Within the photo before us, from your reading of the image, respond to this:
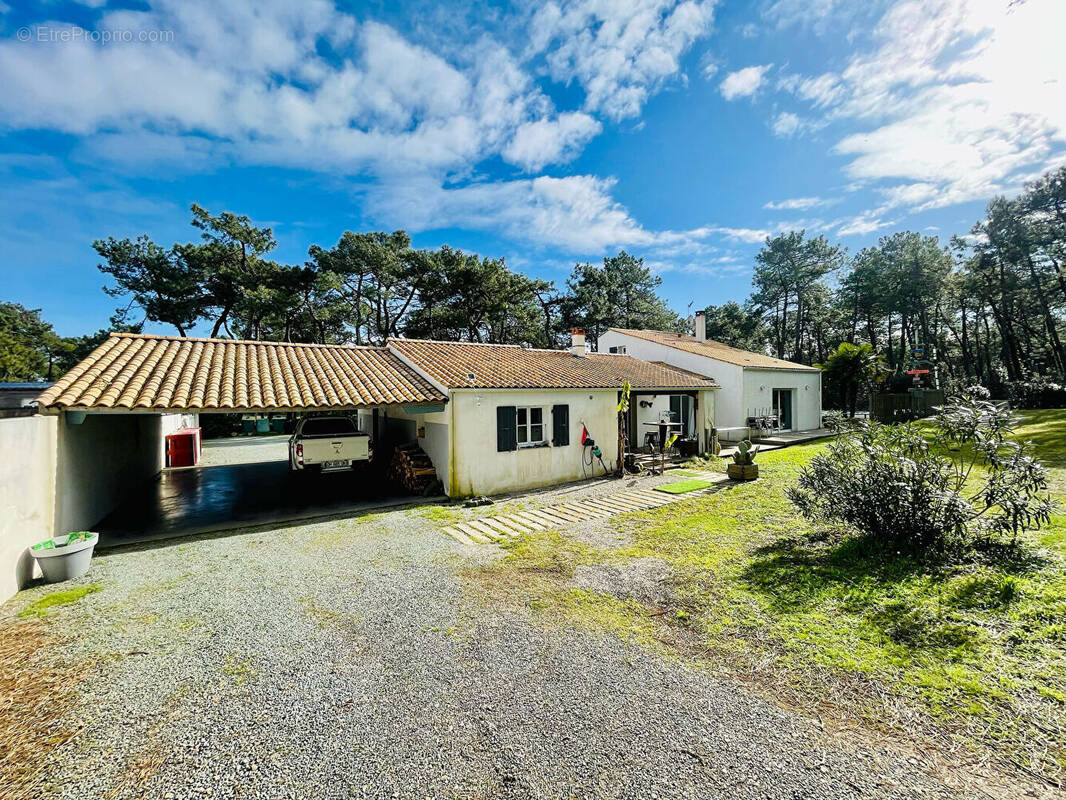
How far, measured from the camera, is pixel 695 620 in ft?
15.1

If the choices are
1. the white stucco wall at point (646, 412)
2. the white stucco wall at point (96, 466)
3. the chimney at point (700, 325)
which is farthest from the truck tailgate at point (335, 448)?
the chimney at point (700, 325)

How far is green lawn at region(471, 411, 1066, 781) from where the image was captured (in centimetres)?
313

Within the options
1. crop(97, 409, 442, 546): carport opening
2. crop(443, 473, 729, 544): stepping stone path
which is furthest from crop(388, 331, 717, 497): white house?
crop(443, 473, 729, 544): stepping stone path

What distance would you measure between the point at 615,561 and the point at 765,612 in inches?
86.9

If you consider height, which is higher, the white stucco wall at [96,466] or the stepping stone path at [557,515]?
the white stucco wall at [96,466]

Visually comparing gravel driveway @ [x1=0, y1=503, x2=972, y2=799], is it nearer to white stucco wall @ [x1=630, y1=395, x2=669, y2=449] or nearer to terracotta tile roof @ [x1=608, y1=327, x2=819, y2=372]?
white stucco wall @ [x1=630, y1=395, x2=669, y2=449]

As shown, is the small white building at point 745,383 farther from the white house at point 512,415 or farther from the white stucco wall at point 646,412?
the white house at point 512,415

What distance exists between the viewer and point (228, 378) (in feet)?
31.3

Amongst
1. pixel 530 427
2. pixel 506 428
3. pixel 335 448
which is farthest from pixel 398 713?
pixel 335 448

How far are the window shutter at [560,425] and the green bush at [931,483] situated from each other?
6.49 meters

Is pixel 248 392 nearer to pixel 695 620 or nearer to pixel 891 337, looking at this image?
pixel 695 620

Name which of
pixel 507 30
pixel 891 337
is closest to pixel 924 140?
pixel 507 30

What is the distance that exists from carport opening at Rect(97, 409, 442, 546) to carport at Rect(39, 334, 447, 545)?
51 millimetres

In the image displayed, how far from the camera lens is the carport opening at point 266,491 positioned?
8880mm
